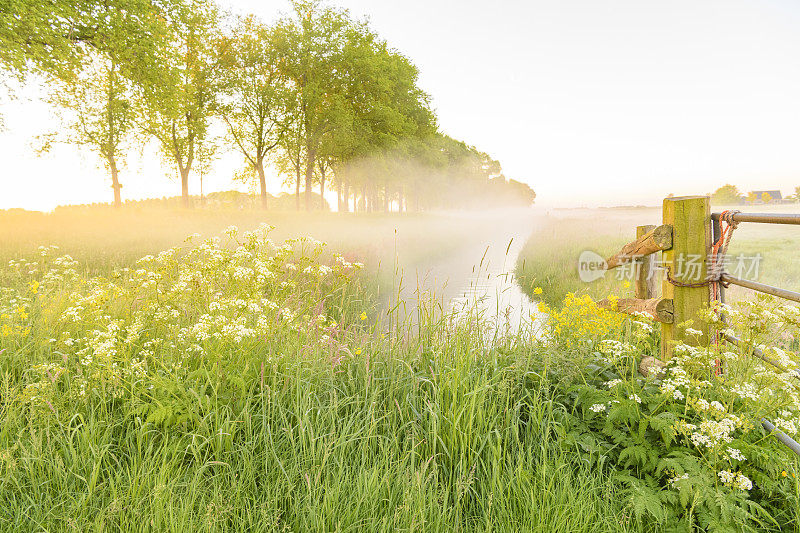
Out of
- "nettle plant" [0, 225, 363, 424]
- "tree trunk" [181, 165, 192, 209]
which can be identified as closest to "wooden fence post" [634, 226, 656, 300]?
"nettle plant" [0, 225, 363, 424]

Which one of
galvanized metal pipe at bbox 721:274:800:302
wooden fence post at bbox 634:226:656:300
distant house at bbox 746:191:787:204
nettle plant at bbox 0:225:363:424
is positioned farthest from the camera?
distant house at bbox 746:191:787:204

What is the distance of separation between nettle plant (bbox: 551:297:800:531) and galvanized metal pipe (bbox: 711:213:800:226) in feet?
1.74

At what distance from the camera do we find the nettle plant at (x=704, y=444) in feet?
6.61

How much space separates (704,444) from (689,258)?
161 cm

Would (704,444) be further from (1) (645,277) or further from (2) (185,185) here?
(2) (185,185)

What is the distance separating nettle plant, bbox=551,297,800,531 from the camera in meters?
2.02

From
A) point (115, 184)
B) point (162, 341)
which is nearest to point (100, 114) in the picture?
point (115, 184)

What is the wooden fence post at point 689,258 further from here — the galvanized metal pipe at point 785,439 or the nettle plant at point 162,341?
the nettle plant at point 162,341

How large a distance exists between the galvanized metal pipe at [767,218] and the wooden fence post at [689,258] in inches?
6.8

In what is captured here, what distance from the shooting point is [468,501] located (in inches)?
97.3

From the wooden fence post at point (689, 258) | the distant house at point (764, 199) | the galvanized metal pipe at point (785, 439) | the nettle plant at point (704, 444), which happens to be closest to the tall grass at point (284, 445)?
the nettle plant at point (704, 444)

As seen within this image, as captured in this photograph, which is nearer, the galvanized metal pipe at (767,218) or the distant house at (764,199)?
the galvanized metal pipe at (767,218)

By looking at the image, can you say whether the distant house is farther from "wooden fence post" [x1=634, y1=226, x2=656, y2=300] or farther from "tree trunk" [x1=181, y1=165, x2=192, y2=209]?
"tree trunk" [x1=181, y1=165, x2=192, y2=209]

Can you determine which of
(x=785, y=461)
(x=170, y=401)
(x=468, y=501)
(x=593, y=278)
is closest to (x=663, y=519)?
(x=785, y=461)
